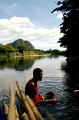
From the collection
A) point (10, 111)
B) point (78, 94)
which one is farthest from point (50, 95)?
point (10, 111)

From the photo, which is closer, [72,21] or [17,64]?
[72,21]

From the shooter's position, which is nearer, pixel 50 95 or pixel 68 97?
pixel 50 95

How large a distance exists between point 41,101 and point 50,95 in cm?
76

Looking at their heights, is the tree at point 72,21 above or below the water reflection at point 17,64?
above

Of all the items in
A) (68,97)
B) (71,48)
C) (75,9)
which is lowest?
(68,97)

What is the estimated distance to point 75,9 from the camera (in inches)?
917

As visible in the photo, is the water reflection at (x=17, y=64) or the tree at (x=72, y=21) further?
the water reflection at (x=17, y=64)

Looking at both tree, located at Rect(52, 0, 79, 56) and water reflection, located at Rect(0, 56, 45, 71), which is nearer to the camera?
tree, located at Rect(52, 0, 79, 56)

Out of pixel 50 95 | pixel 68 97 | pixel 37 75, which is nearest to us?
pixel 37 75

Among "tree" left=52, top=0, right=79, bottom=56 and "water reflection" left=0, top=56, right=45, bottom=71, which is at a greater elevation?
"tree" left=52, top=0, right=79, bottom=56

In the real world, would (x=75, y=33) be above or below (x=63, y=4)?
below

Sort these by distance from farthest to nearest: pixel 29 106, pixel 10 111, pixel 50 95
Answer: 1. pixel 50 95
2. pixel 29 106
3. pixel 10 111

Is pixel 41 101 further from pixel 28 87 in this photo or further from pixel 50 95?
pixel 28 87

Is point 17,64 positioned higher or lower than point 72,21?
lower
